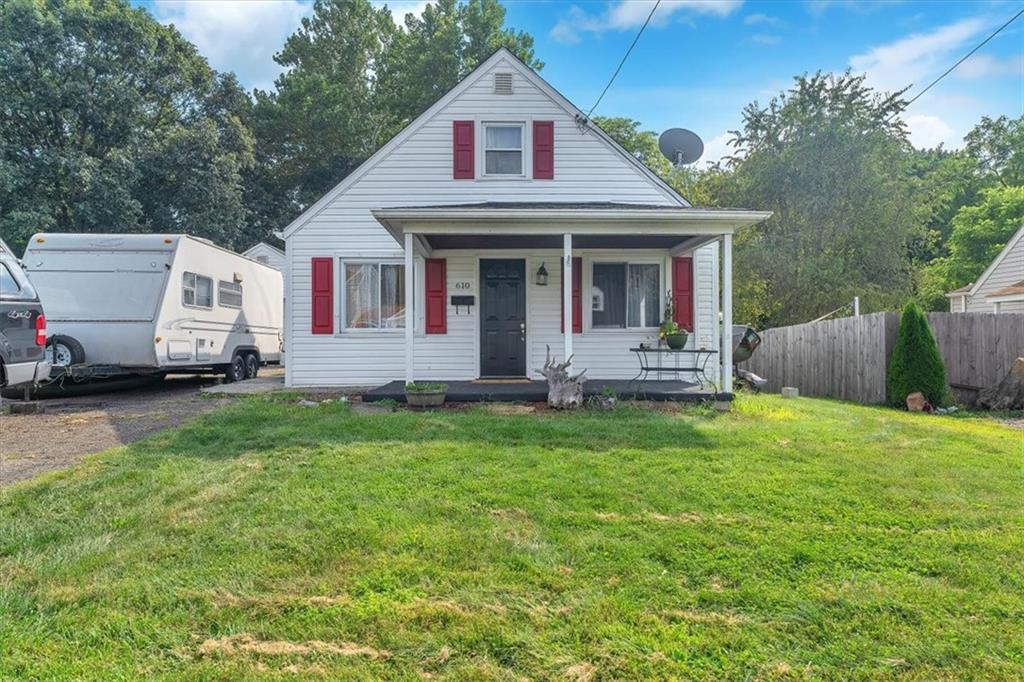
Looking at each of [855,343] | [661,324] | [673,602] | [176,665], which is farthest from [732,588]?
[855,343]

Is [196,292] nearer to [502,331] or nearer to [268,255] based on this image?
[502,331]

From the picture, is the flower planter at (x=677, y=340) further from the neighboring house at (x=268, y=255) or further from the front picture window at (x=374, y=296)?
the neighboring house at (x=268, y=255)

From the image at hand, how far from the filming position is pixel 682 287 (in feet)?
32.1

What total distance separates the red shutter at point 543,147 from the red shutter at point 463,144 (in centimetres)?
111

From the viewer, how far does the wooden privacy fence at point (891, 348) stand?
9.28m

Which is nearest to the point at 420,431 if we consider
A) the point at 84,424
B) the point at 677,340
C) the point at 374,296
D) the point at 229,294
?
the point at 84,424

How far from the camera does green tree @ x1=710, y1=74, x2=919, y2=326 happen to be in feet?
62.0

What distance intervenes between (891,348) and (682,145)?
17.7 ft

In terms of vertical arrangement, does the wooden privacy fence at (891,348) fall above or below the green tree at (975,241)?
below

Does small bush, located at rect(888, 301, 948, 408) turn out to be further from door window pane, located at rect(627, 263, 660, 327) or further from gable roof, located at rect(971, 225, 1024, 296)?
gable roof, located at rect(971, 225, 1024, 296)

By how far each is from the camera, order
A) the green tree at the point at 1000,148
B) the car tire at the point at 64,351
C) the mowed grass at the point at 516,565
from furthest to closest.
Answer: the green tree at the point at 1000,148
the car tire at the point at 64,351
the mowed grass at the point at 516,565

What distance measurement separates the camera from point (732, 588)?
2633 millimetres

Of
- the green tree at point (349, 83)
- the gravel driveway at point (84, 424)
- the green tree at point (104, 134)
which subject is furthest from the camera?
the green tree at point (349, 83)

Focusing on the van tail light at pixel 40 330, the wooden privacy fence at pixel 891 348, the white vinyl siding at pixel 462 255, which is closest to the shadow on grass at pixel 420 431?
the van tail light at pixel 40 330
